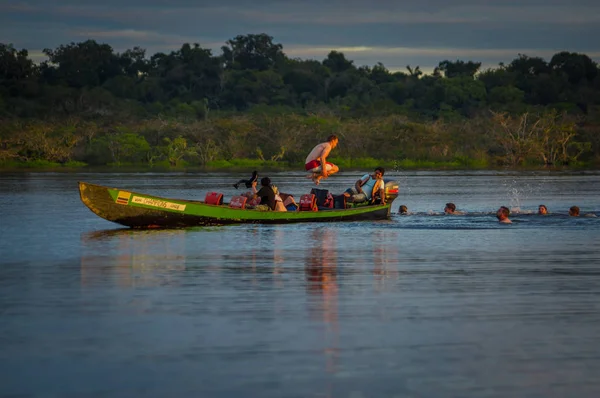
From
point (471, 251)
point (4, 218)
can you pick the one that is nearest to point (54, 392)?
point (471, 251)

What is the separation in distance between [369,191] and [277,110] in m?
76.4

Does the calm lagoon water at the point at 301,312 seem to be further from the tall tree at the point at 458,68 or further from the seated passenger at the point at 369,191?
the tall tree at the point at 458,68

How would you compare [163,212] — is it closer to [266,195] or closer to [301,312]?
[266,195]

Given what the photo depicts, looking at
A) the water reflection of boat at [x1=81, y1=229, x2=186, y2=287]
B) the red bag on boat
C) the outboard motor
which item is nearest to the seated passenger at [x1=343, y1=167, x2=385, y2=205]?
the outboard motor

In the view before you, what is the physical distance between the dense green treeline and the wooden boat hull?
156 feet

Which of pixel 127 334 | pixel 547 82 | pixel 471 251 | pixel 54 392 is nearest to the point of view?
pixel 54 392

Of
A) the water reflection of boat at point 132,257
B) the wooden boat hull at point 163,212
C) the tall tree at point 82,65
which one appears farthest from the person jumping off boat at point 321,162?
the tall tree at point 82,65

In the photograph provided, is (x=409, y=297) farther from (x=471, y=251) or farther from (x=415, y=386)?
(x=471, y=251)

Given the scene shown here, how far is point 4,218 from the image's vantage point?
31906 millimetres

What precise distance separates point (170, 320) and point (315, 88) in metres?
110

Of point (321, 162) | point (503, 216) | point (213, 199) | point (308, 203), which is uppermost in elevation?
point (321, 162)

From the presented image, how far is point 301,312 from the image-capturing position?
14.6 metres

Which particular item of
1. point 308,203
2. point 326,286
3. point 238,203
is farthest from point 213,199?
point 326,286

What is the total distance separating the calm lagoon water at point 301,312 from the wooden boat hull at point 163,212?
1.04 ft
